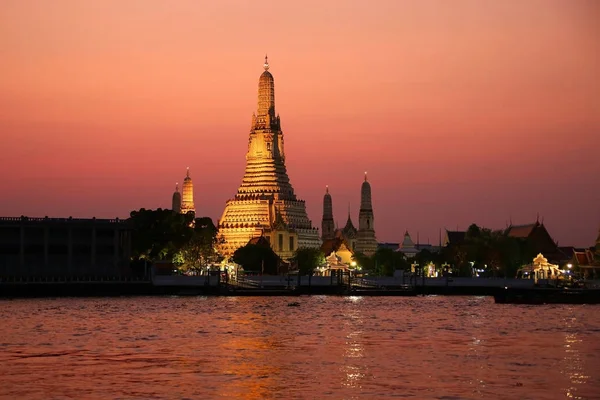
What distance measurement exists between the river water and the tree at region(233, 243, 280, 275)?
274 feet

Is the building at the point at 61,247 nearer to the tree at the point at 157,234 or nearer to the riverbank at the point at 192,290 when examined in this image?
the riverbank at the point at 192,290

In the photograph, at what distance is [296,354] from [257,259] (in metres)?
124

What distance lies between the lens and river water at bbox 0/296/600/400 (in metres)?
44.7

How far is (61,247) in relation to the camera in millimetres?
142250

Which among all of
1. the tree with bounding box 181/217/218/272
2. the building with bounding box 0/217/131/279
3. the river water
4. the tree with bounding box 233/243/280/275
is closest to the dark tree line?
the tree with bounding box 181/217/218/272

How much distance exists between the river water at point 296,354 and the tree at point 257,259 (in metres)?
83.6

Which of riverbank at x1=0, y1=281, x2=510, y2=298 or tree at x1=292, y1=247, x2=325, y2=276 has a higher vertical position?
tree at x1=292, y1=247, x2=325, y2=276

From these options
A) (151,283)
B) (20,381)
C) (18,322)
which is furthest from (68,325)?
(151,283)

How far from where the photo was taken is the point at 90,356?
185ft

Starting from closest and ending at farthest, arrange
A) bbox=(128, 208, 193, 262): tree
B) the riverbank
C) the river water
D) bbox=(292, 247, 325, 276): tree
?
the river water → the riverbank → bbox=(128, 208, 193, 262): tree → bbox=(292, 247, 325, 276): tree

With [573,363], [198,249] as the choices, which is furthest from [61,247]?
[573,363]

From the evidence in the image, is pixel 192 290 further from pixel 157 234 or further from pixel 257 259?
pixel 257 259

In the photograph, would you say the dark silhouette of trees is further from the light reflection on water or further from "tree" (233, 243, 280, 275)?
the light reflection on water

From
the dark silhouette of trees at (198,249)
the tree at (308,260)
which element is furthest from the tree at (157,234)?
the tree at (308,260)
